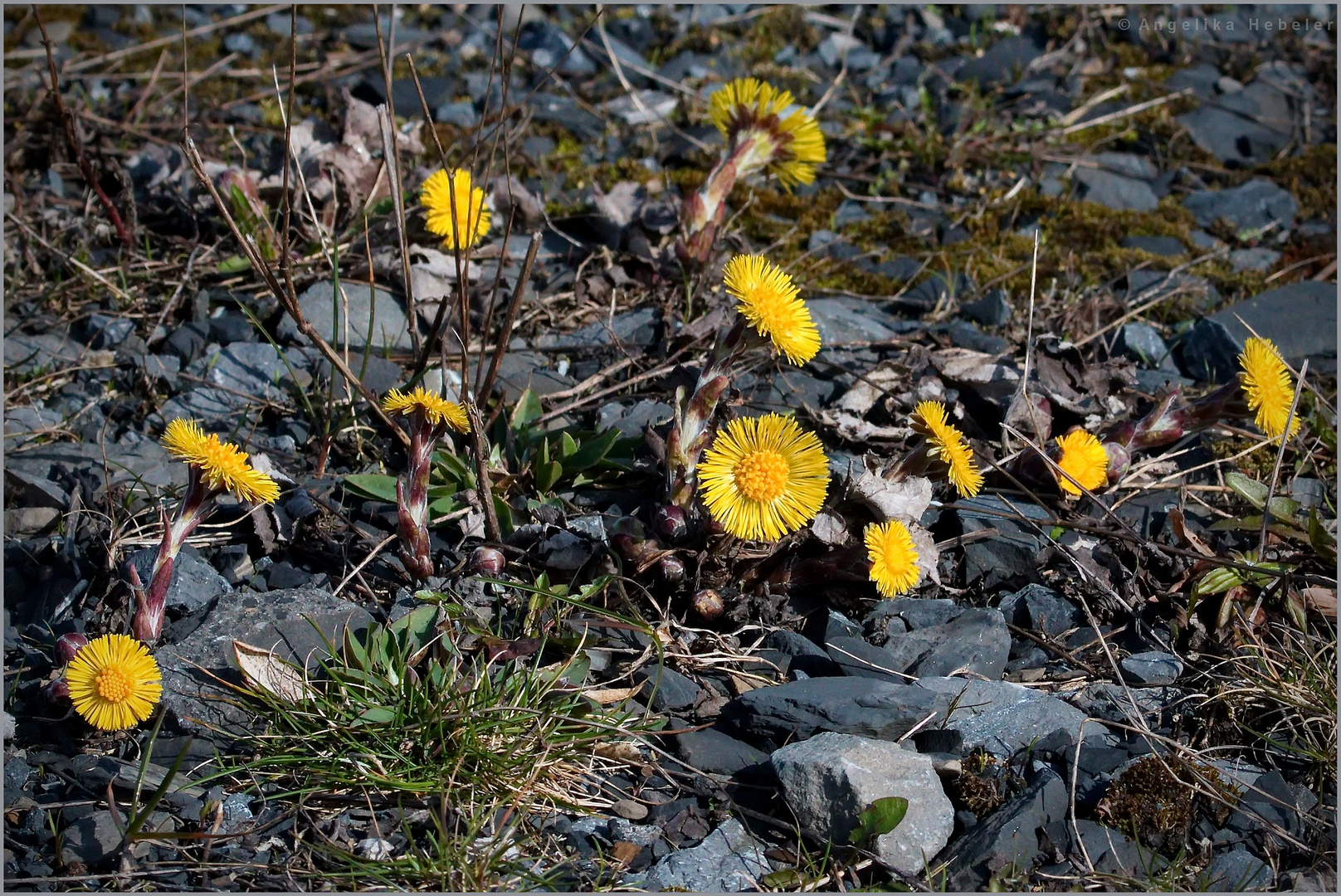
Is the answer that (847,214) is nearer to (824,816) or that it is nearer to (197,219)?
(197,219)

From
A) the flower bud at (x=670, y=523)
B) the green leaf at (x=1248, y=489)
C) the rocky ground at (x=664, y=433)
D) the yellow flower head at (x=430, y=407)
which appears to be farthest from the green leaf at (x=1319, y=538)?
the yellow flower head at (x=430, y=407)

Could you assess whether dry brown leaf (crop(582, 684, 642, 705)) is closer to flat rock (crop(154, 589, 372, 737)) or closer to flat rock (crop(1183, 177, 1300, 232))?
flat rock (crop(154, 589, 372, 737))

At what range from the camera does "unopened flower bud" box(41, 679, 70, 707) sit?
6.24ft

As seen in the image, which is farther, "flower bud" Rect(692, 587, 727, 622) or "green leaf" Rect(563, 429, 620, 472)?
"green leaf" Rect(563, 429, 620, 472)

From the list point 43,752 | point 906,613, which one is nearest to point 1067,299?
point 906,613

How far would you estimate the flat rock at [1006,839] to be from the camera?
1.77 meters

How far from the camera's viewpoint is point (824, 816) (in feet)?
5.93

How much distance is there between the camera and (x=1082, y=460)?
2482 mm

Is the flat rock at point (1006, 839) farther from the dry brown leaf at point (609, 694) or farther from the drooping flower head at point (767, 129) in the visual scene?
the drooping flower head at point (767, 129)

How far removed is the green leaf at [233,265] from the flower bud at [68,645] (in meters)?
1.41

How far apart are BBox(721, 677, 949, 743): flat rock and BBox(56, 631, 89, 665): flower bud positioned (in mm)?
1233

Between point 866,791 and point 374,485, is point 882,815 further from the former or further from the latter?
point 374,485

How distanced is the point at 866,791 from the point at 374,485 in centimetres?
128

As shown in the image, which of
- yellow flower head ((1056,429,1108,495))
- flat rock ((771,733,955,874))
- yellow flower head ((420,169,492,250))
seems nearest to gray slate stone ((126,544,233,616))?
yellow flower head ((420,169,492,250))
